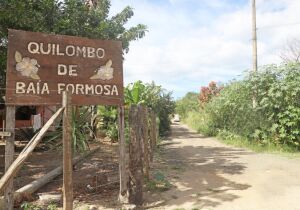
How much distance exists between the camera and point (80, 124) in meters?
10.2

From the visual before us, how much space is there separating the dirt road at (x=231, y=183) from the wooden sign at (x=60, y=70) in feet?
7.51

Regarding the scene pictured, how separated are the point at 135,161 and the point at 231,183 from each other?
2.69 metres

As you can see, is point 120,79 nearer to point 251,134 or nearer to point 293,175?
point 293,175

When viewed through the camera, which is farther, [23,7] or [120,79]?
[23,7]

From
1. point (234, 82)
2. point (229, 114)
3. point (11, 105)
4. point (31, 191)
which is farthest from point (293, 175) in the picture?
point (229, 114)

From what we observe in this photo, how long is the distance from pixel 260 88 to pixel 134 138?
33.2ft

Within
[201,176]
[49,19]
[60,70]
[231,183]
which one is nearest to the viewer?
[60,70]

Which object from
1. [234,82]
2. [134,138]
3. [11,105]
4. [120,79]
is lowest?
[134,138]

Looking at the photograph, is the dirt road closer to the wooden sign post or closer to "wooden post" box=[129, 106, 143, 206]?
"wooden post" box=[129, 106, 143, 206]

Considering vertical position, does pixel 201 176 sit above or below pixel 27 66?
below

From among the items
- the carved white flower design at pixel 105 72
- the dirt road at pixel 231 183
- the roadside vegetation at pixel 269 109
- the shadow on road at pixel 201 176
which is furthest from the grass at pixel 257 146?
the carved white flower design at pixel 105 72

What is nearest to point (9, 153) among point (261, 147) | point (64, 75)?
point (64, 75)

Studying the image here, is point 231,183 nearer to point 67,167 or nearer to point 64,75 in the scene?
point 67,167

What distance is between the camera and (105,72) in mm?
6727
